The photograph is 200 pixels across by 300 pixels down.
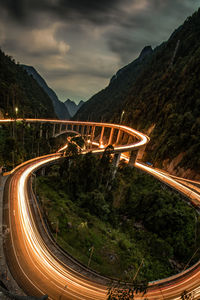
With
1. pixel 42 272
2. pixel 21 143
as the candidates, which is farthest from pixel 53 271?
pixel 21 143

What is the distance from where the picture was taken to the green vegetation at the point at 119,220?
24125 mm

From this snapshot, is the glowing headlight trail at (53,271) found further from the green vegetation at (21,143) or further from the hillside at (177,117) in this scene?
the hillside at (177,117)

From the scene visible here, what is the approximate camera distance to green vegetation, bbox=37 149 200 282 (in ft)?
79.2

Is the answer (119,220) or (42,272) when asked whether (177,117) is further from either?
(42,272)

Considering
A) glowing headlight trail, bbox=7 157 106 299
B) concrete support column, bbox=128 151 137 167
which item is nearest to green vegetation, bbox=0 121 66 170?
glowing headlight trail, bbox=7 157 106 299

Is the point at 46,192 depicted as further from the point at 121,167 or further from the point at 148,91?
the point at 148,91

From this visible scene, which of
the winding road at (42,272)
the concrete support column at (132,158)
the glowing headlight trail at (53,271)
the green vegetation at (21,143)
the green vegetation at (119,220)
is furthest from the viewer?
the concrete support column at (132,158)

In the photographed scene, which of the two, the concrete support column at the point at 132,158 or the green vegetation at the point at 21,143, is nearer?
the green vegetation at the point at 21,143

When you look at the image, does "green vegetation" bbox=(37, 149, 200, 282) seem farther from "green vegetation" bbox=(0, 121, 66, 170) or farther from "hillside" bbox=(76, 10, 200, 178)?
"hillside" bbox=(76, 10, 200, 178)

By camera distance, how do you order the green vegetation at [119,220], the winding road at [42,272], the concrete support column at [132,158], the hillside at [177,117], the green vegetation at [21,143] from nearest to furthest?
the winding road at [42,272] < the green vegetation at [119,220] < the green vegetation at [21,143] < the hillside at [177,117] < the concrete support column at [132,158]

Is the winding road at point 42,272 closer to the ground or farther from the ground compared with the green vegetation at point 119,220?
farther from the ground

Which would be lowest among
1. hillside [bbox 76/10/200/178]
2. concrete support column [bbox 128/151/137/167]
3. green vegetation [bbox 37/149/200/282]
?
green vegetation [bbox 37/149/200/282]

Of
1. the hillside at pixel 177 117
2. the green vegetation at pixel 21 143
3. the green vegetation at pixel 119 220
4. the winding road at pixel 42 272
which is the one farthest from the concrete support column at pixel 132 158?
the green vegetation at pixel 21 143

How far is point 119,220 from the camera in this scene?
4178cm
